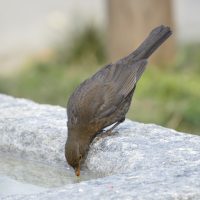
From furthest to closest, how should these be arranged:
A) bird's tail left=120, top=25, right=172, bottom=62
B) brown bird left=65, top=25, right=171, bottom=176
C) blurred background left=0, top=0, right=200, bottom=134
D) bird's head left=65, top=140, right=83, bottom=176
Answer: blurred background left=0, top=0, right=200, bottom=134, bird's tail left=120, top=25, right=172, bottom=62, brown bird left=65, top=25, right=171, bottom=176, bird's head left=65, top=140, right=83, bottom=176

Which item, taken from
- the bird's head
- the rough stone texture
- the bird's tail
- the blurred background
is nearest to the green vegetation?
the blurred background

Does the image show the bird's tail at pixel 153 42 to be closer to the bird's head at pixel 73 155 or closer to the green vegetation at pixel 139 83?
the bird's head at pixel 73 155

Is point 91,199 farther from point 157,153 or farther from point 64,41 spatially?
point 64,41

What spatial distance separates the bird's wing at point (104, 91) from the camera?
4652 mm

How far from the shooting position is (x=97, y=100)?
4738 mm

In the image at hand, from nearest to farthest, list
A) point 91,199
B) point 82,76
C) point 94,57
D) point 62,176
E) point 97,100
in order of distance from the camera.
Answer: point 91,199 → point 62,176 → point 97,100 → point 82,76 → point 94,57

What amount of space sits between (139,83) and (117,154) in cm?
482

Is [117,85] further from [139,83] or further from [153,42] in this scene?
[139,83]

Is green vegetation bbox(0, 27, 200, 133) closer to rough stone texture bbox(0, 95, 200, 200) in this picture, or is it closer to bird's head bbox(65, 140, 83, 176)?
rough stone texture bbox(0, 95, 200, 200)

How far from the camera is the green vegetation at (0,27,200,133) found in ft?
25.7

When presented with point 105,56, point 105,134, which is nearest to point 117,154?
point 105,134

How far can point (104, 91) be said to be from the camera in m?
4.78

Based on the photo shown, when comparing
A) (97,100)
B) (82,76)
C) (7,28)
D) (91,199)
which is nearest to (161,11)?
(82,76)

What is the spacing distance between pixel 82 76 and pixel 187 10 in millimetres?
4374
